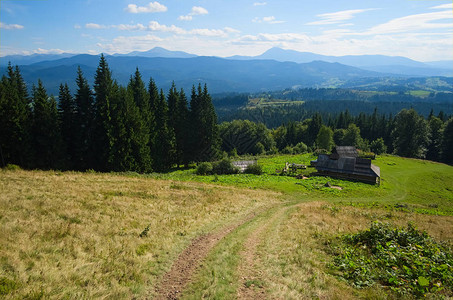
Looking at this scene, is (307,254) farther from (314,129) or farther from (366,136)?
(366,136)

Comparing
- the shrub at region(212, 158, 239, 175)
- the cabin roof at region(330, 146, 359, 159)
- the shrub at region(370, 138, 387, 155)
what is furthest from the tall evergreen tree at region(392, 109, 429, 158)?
the shrub at region(212, 158, 239, 175)

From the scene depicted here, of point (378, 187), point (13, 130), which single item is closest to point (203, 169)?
point (13, 130)

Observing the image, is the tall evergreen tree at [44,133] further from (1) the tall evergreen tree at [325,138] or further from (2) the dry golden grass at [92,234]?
(1) the tall evergreen tree at [325,138]

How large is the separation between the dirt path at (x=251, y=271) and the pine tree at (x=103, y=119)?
30.6 m

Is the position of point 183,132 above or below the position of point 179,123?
below

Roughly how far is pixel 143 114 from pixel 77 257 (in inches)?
1546

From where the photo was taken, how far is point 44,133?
119 feet

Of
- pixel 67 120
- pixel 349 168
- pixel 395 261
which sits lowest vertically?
pixel 349 168

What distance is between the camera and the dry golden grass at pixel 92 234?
8.73 metres

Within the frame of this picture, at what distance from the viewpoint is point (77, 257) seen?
1031 centimetres

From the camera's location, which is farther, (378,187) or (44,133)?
(378,187)

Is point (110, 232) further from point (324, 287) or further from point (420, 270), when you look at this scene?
point (420, 270)

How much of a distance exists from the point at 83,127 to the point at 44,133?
534cm

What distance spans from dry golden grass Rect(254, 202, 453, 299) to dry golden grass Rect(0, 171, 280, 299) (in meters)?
4.30
